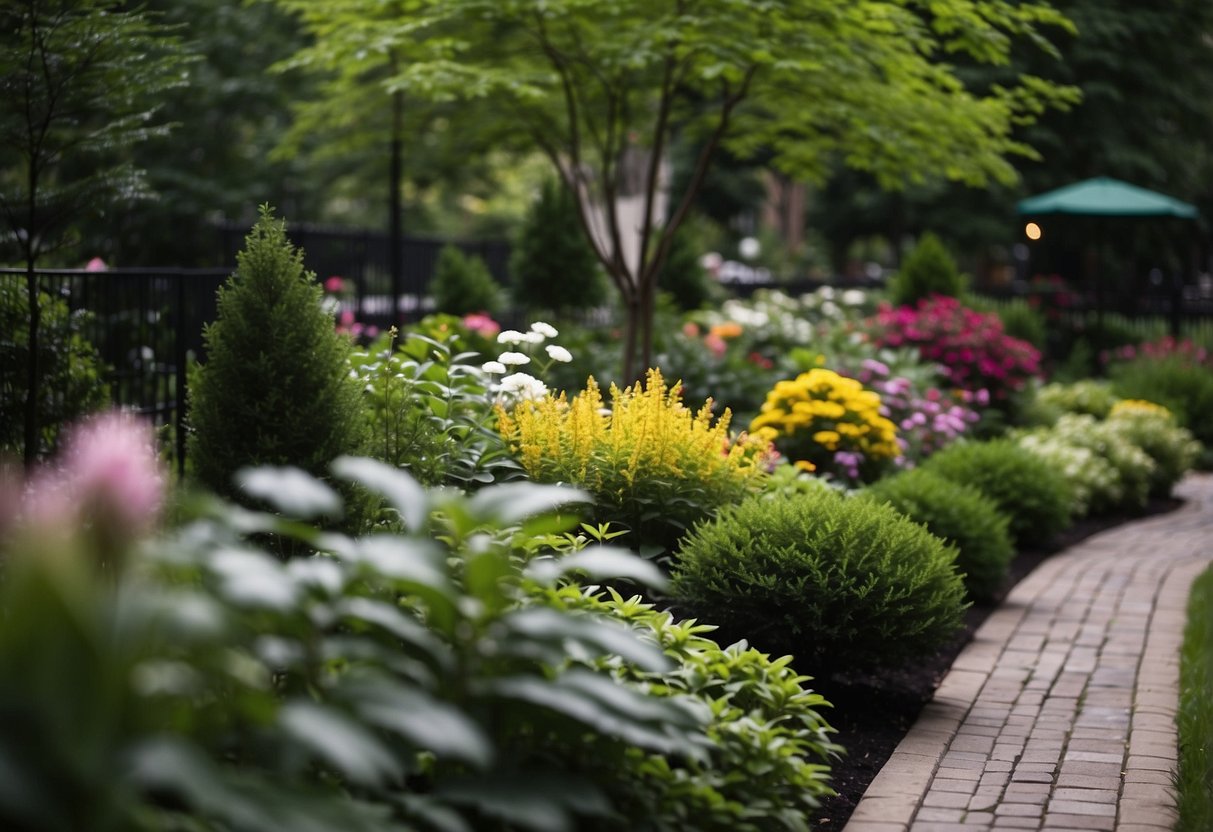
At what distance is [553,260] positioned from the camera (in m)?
12.9

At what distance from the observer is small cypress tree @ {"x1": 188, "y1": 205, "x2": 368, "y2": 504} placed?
472 cm

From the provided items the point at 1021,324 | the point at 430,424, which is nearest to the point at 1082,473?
the point at 1021,324

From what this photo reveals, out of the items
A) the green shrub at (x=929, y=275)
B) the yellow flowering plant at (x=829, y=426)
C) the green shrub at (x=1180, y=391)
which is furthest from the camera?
the green shrub at (x=929, y=275)

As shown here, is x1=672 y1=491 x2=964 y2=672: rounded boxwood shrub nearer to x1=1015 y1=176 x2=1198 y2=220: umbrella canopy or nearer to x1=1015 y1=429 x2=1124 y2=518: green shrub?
x1=1015 y1=429 x2=1124 y2=518: green shrub

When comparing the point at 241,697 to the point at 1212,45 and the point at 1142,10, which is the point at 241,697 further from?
the point at 1212,45

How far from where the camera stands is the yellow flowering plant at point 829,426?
8203 millimetres

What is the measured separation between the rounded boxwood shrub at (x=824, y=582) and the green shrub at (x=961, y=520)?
1.65m

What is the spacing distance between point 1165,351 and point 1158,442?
14.9 feet

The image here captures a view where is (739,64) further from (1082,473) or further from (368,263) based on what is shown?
(368,263)

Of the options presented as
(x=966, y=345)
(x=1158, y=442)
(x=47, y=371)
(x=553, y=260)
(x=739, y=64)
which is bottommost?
(x=1158, y=442)

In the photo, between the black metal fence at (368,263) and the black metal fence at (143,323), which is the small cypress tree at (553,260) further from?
the black metal fence at (143,323)

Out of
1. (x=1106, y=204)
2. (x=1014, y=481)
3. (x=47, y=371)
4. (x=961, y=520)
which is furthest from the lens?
(x=1106, y=204)

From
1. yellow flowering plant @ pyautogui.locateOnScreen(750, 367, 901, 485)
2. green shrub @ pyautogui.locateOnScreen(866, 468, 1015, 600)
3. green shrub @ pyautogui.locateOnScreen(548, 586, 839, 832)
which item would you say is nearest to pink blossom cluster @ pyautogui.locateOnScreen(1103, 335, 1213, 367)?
yellow flowering plant @ pyautogui.locateOnScreen(750, 367, 901, 485)

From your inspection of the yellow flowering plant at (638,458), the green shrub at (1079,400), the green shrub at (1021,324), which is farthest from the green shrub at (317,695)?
the green shrub at (1021,324)
